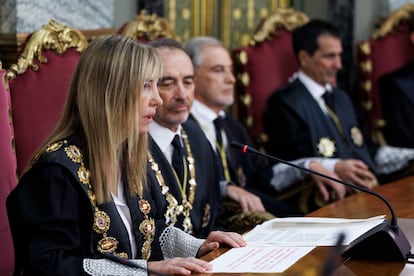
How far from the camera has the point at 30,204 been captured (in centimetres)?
222

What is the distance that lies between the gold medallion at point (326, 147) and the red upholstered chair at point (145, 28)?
97 centimetres

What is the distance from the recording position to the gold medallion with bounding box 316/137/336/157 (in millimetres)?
4246

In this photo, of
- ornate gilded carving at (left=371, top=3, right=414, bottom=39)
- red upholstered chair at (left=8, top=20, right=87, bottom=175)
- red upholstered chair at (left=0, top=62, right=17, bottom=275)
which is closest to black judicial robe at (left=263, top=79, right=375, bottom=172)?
ornate gilded carving at (left=371, top=3, right=414, bottom=39)

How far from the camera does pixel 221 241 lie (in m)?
2.37

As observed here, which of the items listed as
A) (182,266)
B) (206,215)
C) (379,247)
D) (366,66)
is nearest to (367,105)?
(366,66)

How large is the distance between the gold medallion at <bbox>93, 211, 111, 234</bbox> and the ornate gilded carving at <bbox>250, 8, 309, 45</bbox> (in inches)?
90.6

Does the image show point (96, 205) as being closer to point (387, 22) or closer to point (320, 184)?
point (320, 184)

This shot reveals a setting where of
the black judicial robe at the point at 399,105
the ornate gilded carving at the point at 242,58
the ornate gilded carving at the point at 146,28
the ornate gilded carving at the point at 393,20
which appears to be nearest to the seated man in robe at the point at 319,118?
the ornate gilded carving at the point at 242,58

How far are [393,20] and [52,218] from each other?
139 inches

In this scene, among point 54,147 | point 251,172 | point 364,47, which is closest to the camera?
point 54,147

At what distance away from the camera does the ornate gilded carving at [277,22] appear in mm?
4539

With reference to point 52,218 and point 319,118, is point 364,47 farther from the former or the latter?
point 52,218

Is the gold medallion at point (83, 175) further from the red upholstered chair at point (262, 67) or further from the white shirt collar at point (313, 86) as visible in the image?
the white shirt collar at point (313, 86)

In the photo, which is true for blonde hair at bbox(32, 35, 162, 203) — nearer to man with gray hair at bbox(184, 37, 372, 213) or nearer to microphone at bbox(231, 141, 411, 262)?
microphone at bbox(231, 141, 411, 262)
